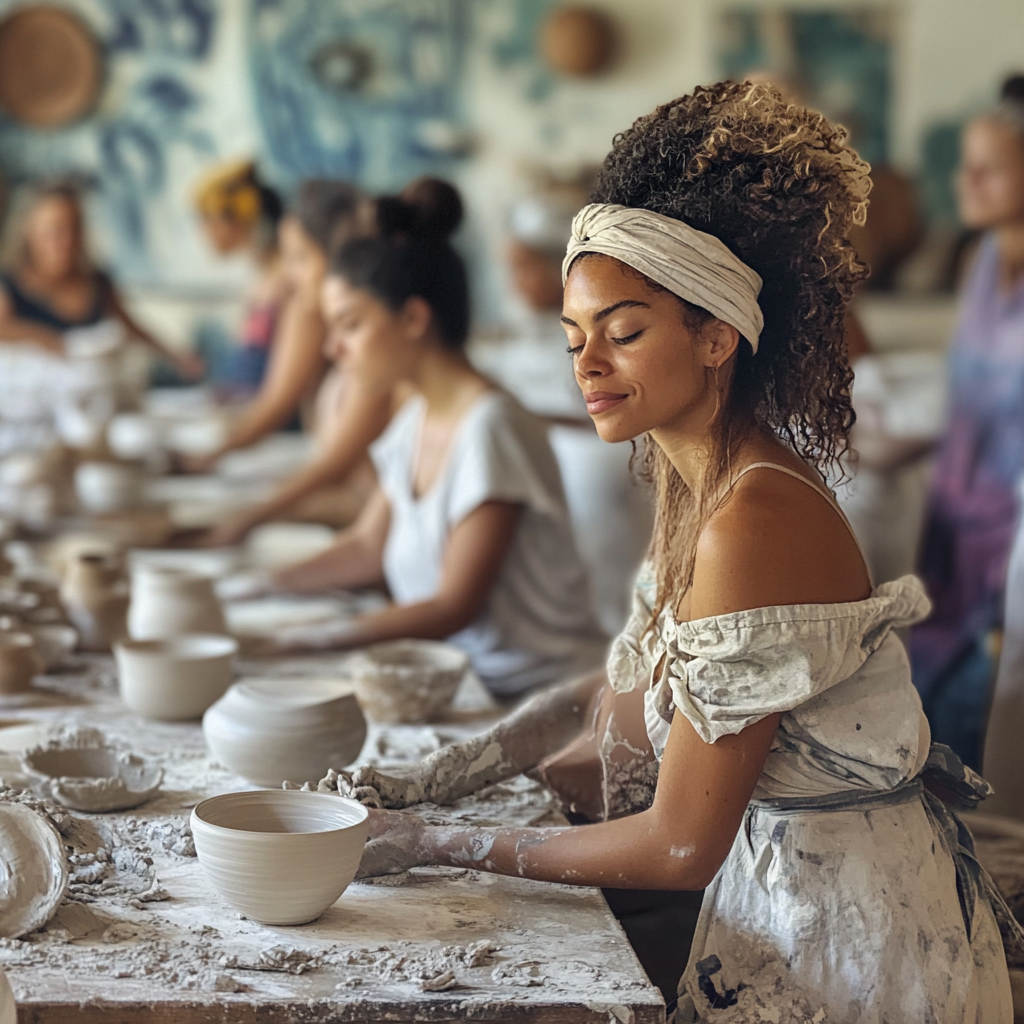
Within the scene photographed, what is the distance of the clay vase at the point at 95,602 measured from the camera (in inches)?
93.0

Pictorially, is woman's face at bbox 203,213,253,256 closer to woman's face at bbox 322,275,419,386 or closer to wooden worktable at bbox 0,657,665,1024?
woman's face at bbox 322,275,419,386

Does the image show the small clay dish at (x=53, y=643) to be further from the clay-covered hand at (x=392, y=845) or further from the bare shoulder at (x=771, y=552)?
the bare shoulder at (x=771, y=552)

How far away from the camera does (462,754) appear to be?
1674 mm

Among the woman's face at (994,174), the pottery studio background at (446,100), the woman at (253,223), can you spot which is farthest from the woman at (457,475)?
the pottery studio background at (446,100)

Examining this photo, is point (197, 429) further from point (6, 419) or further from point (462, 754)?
point (462, 754)

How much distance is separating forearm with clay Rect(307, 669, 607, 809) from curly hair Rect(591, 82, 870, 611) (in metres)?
0.38

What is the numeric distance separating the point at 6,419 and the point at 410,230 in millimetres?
2423

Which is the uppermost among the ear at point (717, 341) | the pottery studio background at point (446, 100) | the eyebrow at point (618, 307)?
the pottery studio background at point (446, 100)

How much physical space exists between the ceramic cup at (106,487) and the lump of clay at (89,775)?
6.73 feet

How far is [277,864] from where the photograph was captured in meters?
1.24

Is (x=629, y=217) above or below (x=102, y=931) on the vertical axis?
above

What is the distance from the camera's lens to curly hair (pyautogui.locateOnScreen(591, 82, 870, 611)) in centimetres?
136

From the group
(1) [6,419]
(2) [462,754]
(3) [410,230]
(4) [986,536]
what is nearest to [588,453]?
(4) [986,536]

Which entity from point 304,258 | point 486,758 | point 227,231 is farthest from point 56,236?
point 486,758
